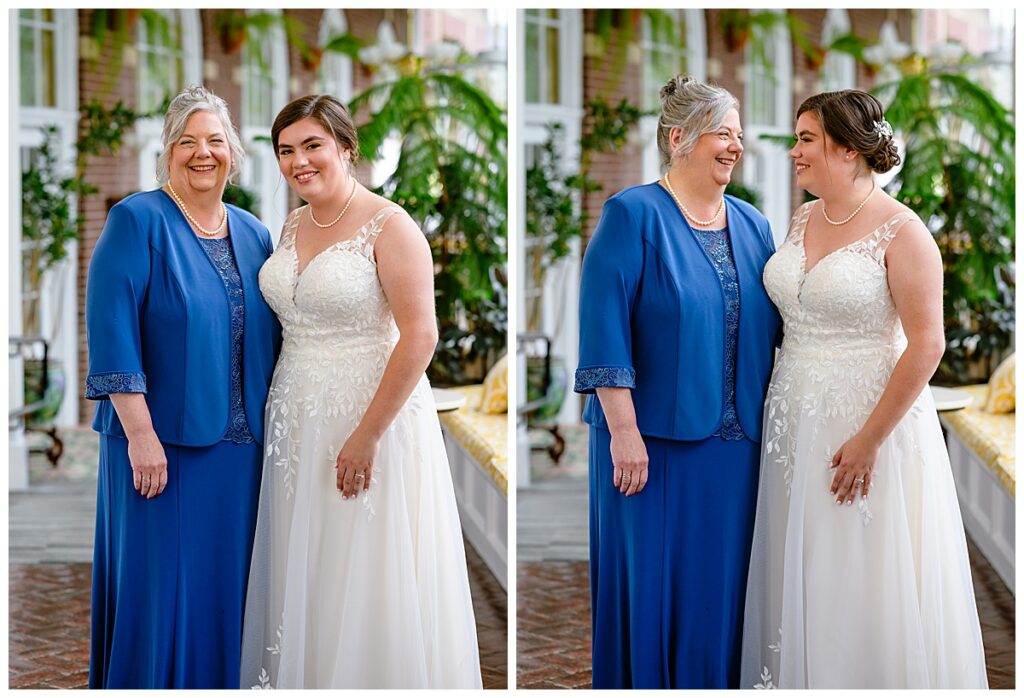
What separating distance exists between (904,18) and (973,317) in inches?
124

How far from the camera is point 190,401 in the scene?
2.77 metres

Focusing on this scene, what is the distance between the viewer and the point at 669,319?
2828 millimetres

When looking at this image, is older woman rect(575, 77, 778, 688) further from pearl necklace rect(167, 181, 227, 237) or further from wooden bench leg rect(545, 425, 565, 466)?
wooden bench leg rect(545, 425, 565, 466)

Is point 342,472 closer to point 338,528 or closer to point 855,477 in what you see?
point 338,528

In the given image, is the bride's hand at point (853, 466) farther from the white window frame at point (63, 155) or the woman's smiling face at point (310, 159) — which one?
the white window frame at point (63, 155)

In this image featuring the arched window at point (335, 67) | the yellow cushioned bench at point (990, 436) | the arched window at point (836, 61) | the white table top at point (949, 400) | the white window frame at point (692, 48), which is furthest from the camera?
the arched window at point (836, 61)

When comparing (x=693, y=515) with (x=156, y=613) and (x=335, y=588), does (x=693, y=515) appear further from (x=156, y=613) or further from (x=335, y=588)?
(x=156, y=613)

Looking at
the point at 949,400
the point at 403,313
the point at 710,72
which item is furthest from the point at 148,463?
the point at 710,72

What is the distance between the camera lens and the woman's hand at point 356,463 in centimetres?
280

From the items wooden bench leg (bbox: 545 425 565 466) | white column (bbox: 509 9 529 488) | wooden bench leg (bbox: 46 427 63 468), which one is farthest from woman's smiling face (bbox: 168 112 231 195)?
wooden bench leg (bbox: 46 427 63 468)

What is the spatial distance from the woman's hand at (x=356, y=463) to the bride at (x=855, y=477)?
0.97 m

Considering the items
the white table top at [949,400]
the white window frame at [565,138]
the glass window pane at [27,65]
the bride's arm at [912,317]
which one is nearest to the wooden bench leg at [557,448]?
the white window frame at [565,138]

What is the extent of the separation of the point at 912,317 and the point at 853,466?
38 centimetres

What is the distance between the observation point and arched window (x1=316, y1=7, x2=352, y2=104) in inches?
266
